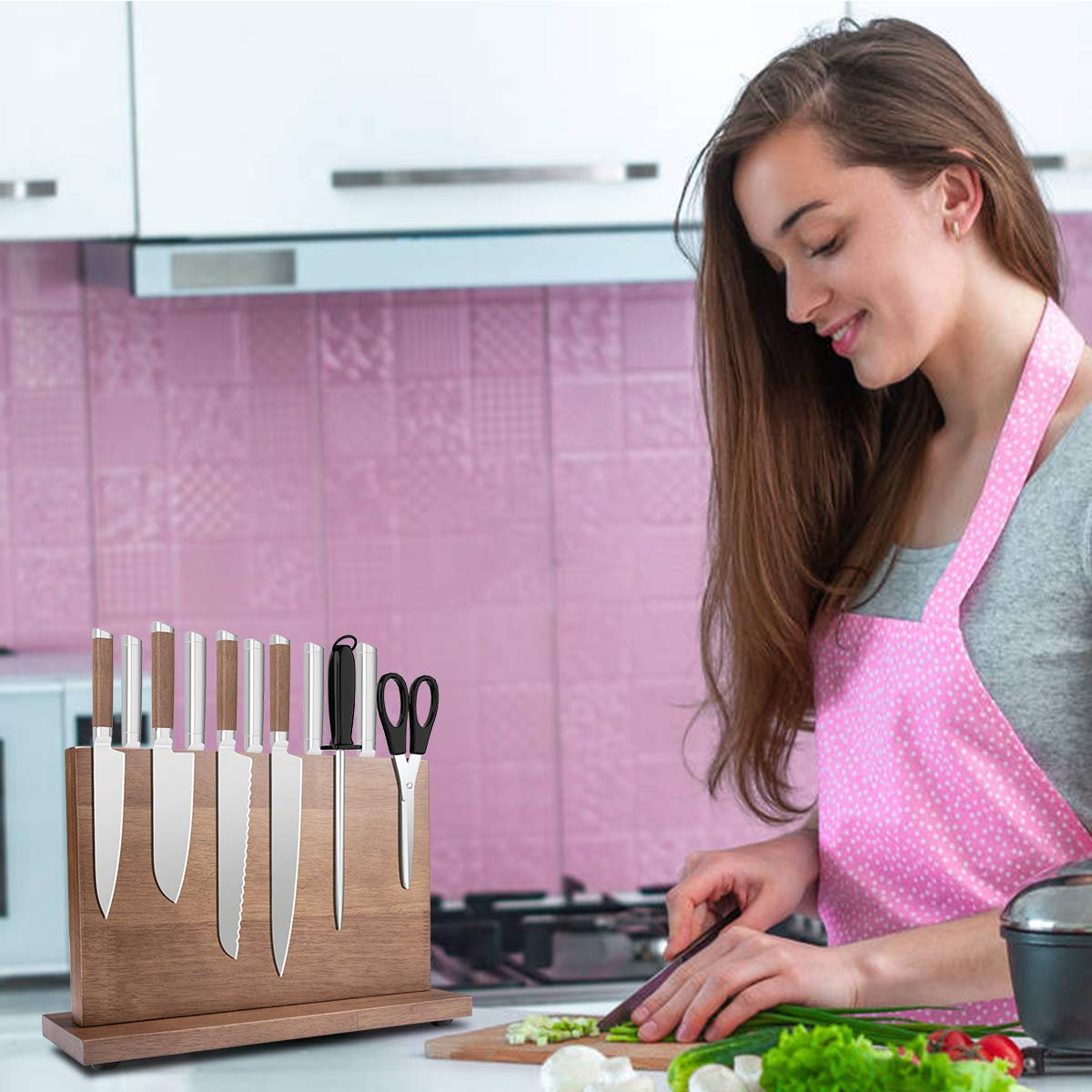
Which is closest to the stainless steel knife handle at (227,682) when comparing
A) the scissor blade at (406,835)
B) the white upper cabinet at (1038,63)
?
the scissor blade at (406,835)

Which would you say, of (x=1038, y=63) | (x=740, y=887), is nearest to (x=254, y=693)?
(x=740, y=887)

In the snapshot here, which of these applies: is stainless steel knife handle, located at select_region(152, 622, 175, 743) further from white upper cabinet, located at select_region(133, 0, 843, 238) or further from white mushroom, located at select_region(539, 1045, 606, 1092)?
white upper cabinet, located at select_region(133, 0, 843, 238)

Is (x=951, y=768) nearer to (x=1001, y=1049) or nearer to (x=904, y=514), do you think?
(x=904, y=514)

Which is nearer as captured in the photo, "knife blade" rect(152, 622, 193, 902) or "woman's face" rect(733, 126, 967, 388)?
"knife blade" rect(152, 622, 193, 902)

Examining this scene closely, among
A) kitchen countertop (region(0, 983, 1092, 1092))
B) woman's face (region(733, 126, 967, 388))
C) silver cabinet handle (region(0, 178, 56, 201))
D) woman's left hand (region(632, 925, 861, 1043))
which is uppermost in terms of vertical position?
silver cabinet handle (region(0, 178, 56, 201))

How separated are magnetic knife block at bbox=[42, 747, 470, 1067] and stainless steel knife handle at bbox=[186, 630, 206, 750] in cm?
2

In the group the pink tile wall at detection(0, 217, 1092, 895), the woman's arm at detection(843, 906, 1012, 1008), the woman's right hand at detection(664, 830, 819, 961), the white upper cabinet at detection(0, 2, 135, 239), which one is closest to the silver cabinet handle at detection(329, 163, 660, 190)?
the white upper cabinet at detection(0, 2, 135, 239)

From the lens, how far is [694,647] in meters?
2.54

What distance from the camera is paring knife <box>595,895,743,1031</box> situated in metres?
1.15

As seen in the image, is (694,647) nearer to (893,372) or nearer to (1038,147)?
(1038,147)

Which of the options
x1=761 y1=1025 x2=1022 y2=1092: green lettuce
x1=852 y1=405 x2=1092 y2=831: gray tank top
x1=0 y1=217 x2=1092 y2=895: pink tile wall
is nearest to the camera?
x1=761 y1=1025 x2=1022 y2=1092: green lettuce

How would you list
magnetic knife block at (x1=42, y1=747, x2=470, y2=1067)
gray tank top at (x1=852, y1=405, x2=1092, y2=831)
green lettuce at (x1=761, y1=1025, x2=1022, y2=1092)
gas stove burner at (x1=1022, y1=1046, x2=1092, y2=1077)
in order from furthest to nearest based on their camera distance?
gray tank top at (x1=852, y1=405, x2=1092, y2=831) → magnetic knife block at (x1=42, y1=747, x2=470, y2=1067) → gas stove burner at (x1=1022, y1=1046, x2=1092, y2=1077) → green lettuce at (x1=761, y1=1025, x2=1022, y2=1092)

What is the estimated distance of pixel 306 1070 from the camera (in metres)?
1.10

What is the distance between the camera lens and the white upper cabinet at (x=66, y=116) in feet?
6.78
